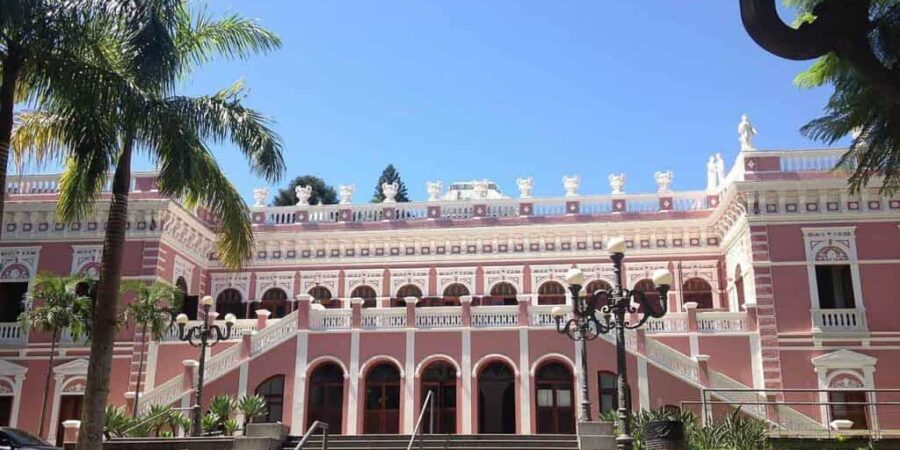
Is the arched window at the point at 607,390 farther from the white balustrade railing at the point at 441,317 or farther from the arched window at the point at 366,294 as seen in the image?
the arched window at the point at 366,294

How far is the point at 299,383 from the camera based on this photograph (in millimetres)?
24656

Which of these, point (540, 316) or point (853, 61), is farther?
point (540, 316)

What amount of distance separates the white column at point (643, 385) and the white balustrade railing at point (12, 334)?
61.6ft

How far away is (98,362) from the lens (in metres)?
13.1

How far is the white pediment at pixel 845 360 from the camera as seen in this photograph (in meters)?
24.0

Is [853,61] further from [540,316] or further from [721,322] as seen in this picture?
[721,322]

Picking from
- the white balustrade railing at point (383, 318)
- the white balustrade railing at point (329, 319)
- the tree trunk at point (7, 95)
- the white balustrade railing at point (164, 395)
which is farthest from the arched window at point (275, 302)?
the tree trunk at point (7, 95)

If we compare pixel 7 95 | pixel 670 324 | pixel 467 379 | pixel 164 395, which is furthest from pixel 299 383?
pixel 7 95

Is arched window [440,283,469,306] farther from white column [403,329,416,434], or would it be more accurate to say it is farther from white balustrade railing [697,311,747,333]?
white balustrade railing [697,311,747,333]

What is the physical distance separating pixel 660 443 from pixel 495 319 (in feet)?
42.2

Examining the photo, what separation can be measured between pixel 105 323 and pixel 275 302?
55.9ft

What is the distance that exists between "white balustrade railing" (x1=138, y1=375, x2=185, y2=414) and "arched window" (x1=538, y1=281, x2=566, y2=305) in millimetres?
12090

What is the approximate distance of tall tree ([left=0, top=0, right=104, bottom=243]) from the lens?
12414 mm

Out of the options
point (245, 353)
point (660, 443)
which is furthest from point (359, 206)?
point (660, 443)
